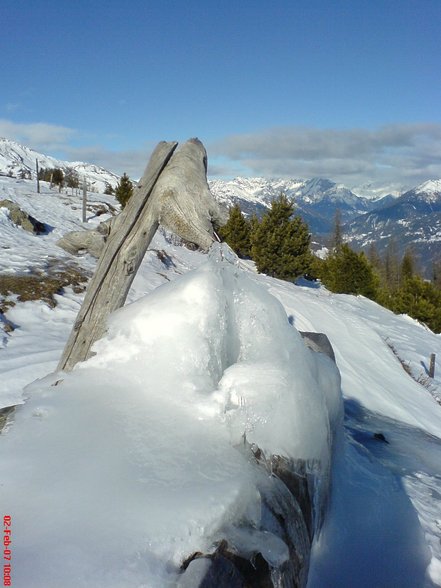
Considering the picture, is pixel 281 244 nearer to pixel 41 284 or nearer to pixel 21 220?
pixel 21 220

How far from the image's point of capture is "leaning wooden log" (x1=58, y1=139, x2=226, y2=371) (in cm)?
311

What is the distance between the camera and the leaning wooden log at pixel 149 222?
3111 millimetres

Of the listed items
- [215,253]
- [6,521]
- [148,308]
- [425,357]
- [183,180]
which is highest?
[183,180]

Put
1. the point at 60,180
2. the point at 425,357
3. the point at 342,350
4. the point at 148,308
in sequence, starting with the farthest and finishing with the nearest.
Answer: the point at 60,180 < the point at 425,357 < the point at 342,350 < the point at 148,308

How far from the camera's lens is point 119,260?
3.42 meters

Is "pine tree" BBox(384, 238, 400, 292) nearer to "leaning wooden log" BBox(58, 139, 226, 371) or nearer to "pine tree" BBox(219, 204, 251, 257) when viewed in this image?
"pine tree" BBox(219, 204, 251, 257)

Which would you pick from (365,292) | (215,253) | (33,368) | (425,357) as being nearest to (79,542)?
(215,253)

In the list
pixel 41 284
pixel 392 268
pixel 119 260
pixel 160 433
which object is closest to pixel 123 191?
pixel 41 284

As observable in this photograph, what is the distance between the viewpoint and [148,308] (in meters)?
2.95

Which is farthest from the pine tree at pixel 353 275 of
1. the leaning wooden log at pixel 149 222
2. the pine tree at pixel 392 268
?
the pine tree at pixel 392 268

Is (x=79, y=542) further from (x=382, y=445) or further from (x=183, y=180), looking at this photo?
(x=382, y=445)

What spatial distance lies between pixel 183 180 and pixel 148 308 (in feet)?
3.21

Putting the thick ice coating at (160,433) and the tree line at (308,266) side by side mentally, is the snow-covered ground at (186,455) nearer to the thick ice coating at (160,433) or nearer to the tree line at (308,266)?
the thick ice coating at (160,433)

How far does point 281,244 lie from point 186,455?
1057 inches
